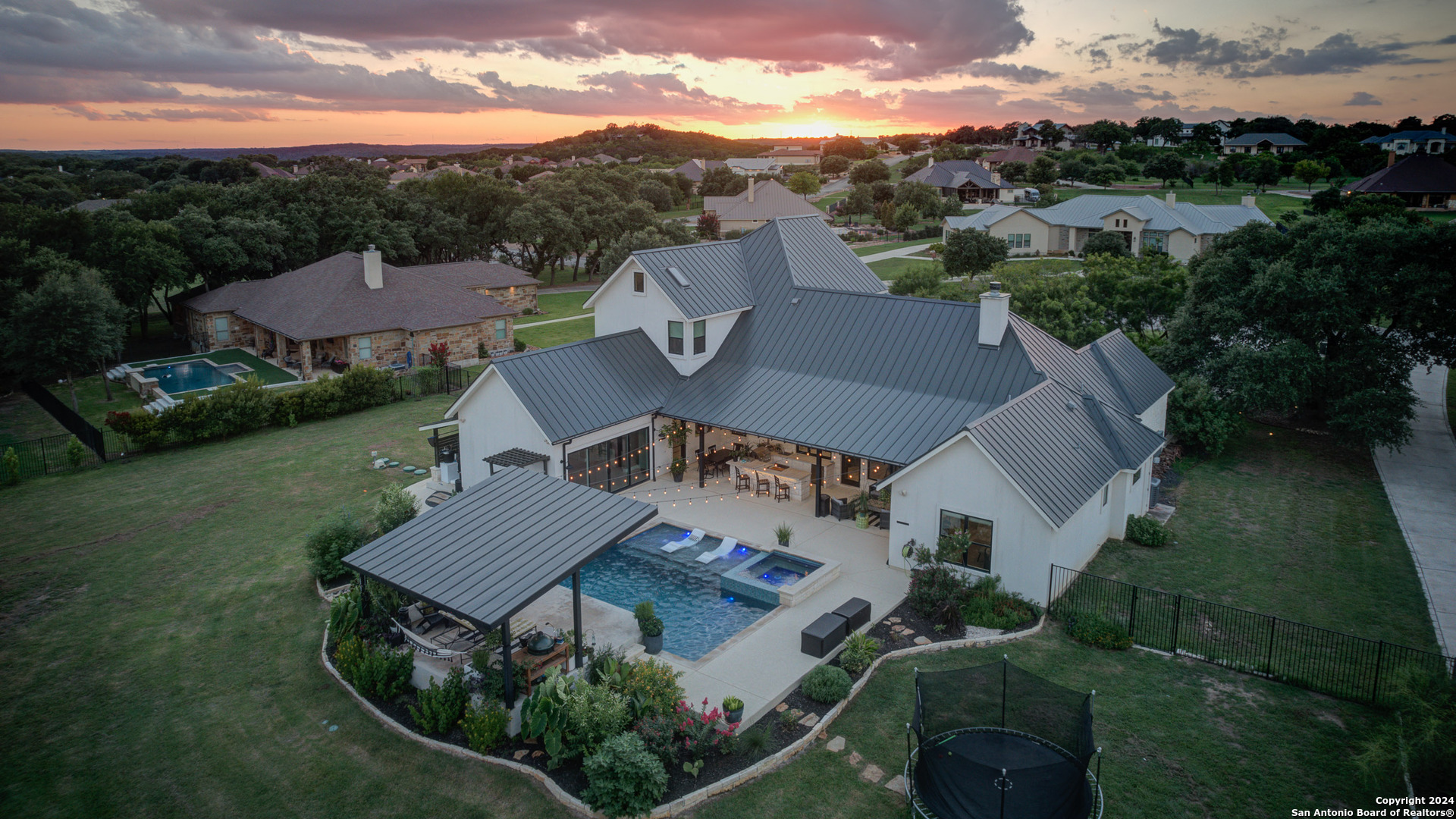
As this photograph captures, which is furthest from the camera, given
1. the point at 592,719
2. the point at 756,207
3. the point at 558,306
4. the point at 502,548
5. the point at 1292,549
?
the point at 756,207

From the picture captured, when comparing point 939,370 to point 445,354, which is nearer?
point 939,370

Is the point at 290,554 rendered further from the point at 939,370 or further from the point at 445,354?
the point at 445,354

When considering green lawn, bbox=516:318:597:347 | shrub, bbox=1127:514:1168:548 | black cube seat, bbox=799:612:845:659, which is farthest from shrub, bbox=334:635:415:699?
green lawn, bbox=516:318:597:347

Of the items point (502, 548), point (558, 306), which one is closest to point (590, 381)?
point (502, 548)

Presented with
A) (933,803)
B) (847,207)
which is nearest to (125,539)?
(933,803)

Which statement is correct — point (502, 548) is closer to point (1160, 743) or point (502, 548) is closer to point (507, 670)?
point (507, 670)

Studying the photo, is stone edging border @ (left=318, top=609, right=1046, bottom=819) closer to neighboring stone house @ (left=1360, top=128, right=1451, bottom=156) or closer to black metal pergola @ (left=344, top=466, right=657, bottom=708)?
black metal pergola @ (left=344, top=466, right=657, bottom=708)
